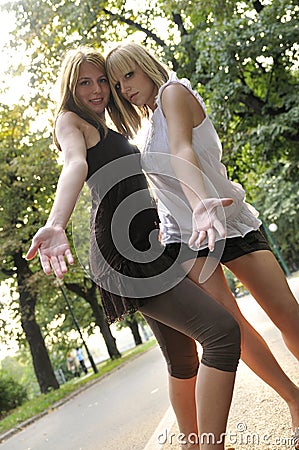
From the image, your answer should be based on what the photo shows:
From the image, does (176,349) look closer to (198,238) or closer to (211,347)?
(211,347)

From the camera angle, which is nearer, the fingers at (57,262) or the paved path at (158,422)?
the fingers at (57,262)

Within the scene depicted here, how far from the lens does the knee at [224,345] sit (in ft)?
9.74

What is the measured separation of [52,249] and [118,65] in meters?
1.28

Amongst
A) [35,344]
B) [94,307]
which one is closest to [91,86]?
[35,344]

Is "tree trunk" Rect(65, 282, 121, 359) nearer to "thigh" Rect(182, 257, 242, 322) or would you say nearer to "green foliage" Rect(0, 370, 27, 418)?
"green foliage" Rect(0, 370, 27, 418)

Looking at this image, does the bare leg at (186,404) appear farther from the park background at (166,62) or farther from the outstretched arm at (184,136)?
the park background at (166,62)

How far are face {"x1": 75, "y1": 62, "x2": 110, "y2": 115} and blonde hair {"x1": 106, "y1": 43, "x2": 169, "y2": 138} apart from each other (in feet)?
0.23

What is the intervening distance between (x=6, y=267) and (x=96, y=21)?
1116cm

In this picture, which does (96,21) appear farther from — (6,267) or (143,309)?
Result: (143,309)

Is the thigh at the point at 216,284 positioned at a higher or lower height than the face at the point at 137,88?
lower

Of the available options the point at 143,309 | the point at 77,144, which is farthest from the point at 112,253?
the point at 77,144

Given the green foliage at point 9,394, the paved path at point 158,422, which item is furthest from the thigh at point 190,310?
the green foliage at point 9,394

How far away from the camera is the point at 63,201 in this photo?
2953 millimetres
